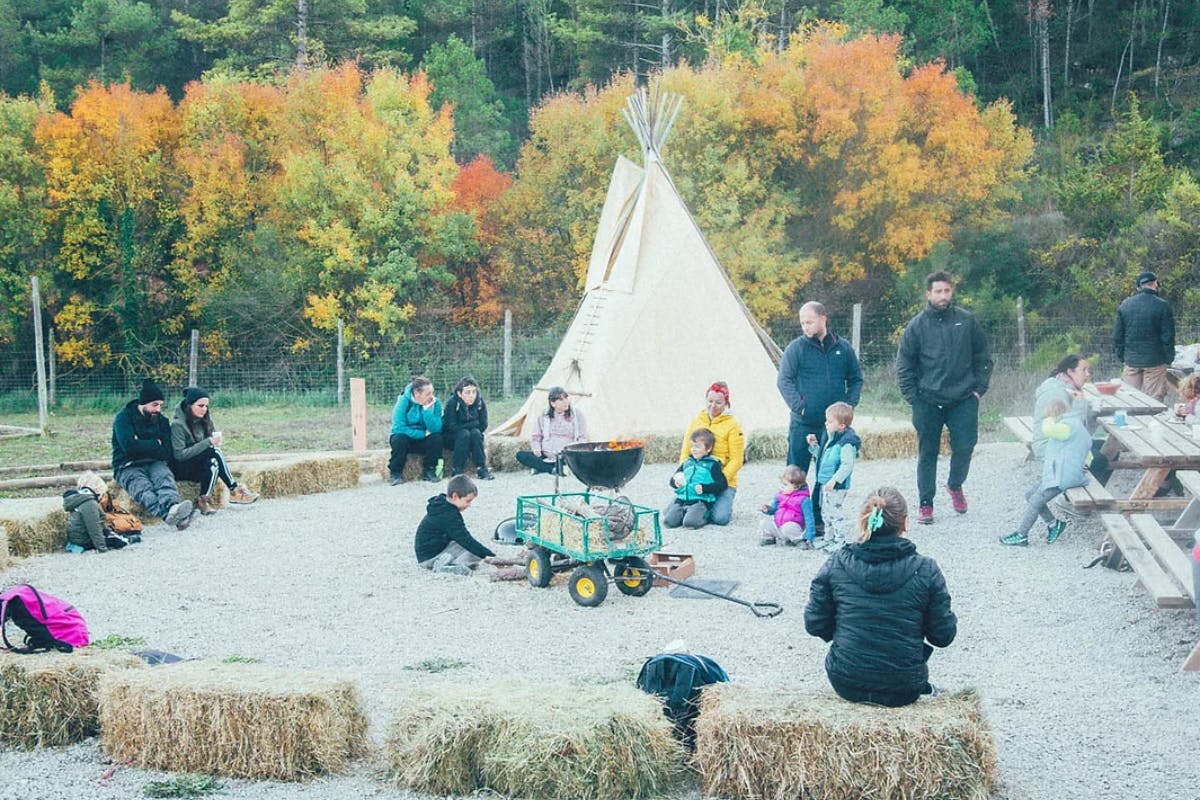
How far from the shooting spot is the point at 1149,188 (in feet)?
88.6

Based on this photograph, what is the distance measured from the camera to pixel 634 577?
7867 millimetres

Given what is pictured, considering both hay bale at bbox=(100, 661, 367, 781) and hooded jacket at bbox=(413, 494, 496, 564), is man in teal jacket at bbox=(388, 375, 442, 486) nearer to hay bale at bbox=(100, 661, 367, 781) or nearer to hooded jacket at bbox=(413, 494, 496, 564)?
hooded jacket at bbox=(413, 494, 496, 564)

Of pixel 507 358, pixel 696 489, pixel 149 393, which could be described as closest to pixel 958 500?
pixel 696 489

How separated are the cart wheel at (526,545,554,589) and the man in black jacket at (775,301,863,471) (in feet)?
7.59

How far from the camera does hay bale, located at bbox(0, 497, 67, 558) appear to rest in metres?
9.28

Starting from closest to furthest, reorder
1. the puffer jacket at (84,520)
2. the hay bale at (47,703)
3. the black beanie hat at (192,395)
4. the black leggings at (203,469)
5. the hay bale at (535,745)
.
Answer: the hay bale at (535,745), the hay bale at (47,703), the puffer jacket at (84,520), the black beanie hat at (192,395), the black leggings at (203,469)

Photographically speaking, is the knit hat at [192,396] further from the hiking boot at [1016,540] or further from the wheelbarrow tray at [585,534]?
the hiking boot at [1016,540]

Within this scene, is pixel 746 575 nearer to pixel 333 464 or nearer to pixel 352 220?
pixel 333 464

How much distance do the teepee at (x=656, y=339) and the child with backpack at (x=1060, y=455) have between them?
527 cm

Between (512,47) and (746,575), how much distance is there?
40.0m

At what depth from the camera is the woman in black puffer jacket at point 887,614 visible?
4758 mm

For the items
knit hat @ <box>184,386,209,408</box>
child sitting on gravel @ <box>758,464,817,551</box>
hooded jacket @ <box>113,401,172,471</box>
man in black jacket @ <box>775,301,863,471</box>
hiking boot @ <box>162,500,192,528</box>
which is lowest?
hiking boot @ <box>162,500,192,528</box>

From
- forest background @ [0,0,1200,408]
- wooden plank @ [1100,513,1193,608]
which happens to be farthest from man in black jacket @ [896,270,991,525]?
forest background @ [0,0,1200,408]

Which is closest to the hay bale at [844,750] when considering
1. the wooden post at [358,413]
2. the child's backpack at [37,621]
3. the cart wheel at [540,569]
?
the child's backpack at [37,621]
